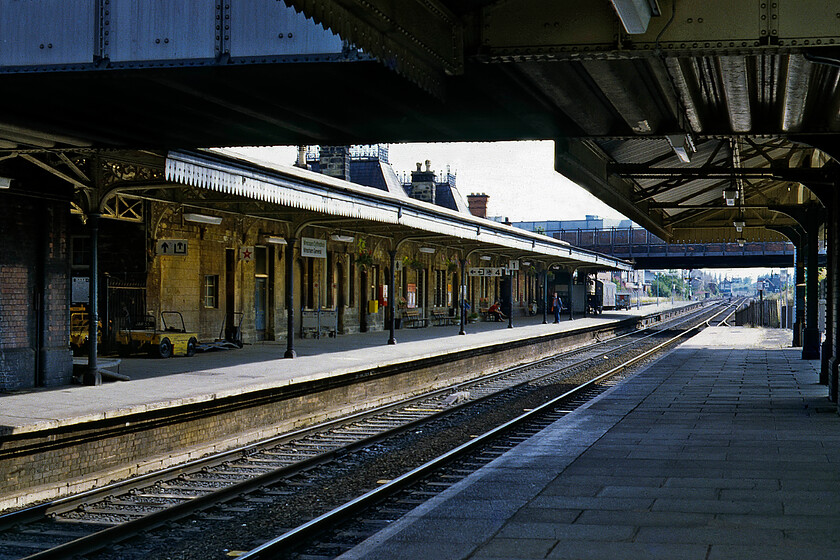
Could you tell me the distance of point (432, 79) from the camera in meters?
6.69

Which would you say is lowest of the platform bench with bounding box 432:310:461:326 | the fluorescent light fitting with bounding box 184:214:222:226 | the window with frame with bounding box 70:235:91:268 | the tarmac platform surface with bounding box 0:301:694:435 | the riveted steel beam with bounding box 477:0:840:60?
the tarmac platform surface with bounding box 0:301:694:435

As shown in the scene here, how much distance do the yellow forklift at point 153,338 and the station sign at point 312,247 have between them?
8.72 ft

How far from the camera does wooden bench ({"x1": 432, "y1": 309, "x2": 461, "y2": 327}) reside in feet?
111

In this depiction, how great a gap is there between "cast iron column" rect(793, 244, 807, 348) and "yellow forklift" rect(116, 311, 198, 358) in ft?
50.9

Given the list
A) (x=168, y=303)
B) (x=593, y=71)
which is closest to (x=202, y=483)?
(x=593, y=71)

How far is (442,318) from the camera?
3397 cm

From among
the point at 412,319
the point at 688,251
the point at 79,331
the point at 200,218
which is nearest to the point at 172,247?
the point at 200,218

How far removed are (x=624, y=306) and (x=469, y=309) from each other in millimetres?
31582

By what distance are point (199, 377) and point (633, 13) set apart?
9285 mm

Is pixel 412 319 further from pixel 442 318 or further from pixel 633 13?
pixel 633 13

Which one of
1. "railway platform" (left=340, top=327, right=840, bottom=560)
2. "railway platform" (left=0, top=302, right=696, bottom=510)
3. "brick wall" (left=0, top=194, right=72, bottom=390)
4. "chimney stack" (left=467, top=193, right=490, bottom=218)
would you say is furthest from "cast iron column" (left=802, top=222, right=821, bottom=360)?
"chimney stack" (left=467, top=193, right=490, bottom=218)

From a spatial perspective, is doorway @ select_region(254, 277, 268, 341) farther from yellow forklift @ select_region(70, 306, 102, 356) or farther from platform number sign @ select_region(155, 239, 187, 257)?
yellow forklift @ select_region(70, 306, 102, 356)

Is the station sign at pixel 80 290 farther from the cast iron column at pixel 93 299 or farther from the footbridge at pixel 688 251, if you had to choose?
the footbridge at pixel 688 251

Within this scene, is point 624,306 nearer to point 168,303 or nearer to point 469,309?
point 469,309
